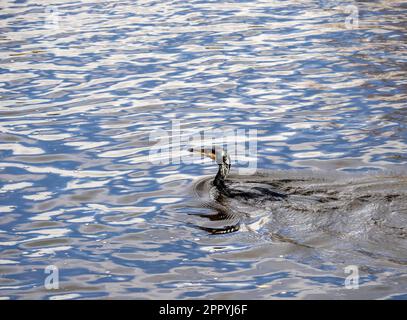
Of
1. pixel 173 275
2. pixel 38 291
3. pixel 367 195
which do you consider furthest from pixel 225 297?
pixel 367 195

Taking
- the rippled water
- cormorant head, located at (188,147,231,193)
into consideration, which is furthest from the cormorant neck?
the rippled water

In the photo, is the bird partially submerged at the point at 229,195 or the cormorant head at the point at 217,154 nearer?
the bird partially submerged at the point at 229,195

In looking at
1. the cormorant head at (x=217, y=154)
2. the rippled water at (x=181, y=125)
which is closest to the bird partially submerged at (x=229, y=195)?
the cormorant head at (x=217, y=154)

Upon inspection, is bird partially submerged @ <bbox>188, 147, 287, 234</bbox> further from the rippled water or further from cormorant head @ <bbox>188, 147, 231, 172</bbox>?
the rippled water

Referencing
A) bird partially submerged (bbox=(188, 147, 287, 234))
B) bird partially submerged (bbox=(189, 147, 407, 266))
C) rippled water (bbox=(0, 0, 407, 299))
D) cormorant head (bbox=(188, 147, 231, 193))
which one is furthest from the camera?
cormorant head (bbox=(188, 147, 231, 193))

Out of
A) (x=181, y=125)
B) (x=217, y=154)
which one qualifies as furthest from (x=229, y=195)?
(x=181, y=125)

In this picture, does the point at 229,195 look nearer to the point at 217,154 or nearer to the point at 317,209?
the point at 217,154

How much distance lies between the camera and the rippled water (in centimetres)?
870

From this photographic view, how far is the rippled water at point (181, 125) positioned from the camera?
8703mm

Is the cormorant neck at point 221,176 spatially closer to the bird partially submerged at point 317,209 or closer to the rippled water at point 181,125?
the bird partially submerged at point 317,209

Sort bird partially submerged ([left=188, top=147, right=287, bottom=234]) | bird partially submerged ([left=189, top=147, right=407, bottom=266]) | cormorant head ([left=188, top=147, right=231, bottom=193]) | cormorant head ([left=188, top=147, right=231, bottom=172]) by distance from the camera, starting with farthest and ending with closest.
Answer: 1. cormorant head ([left=188, top=147, right=231, bottom=172])
2. cormorant head ([left=188, top=147, right=231, bottom=193])
3. bird partially submerged ([left=188, top=147, right=287, bottom=234])
4. bird partially submerged ([left=189, top=147, right=407, bottom=266])

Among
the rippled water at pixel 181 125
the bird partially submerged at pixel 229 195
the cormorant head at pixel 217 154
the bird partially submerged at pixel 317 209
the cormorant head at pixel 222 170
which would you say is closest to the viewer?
the rippled water at pixel 181 125

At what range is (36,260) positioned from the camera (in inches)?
361
